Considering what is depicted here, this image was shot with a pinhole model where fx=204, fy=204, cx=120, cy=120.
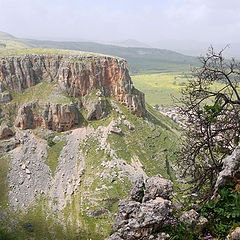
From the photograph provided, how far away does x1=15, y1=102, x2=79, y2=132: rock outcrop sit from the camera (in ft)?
180

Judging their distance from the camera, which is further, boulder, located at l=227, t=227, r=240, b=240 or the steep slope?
the steep slope

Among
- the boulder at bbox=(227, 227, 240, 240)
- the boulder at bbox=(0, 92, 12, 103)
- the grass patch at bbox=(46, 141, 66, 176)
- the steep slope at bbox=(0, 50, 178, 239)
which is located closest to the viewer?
the boulder at bbox=(227, 227, 240, 240)

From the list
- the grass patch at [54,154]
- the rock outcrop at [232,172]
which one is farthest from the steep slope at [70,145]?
the rock outcrop at [232,172]

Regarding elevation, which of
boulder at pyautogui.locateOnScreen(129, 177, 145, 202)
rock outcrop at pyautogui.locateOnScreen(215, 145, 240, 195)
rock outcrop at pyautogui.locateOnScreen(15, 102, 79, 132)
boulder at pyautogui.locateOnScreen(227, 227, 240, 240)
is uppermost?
rock outcrop at pyautogui.locateOnScreen(215, 145, 240, 195)

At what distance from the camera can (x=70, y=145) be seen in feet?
177

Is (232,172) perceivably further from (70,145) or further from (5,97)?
(5,97)

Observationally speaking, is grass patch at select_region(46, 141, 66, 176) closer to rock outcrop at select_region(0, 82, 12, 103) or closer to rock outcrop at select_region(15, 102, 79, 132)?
rock outcrop at select_region(15, 102, 79, 132)

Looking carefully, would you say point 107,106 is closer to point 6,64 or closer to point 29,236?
point 6,64

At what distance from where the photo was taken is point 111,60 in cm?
6162

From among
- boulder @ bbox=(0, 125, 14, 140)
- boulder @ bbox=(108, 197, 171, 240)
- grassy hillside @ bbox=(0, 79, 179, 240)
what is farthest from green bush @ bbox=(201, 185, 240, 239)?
boulder @ bbox=(0, 125, 14, 140)

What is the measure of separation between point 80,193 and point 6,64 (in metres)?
40.4

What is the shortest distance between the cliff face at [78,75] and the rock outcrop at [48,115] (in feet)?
22.4

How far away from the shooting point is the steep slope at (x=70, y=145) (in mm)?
40719

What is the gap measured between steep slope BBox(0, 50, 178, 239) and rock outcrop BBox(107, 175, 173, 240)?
958 inches
